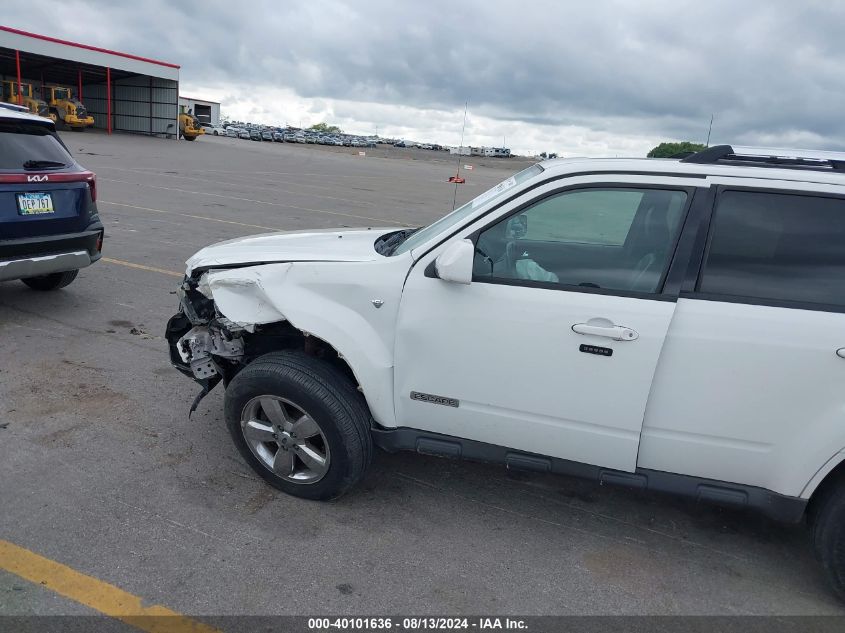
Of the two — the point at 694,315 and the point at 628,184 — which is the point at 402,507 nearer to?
the point at 694,315

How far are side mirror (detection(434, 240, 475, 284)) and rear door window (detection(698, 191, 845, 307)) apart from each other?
101 centimetres

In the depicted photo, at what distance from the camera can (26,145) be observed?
547 cm

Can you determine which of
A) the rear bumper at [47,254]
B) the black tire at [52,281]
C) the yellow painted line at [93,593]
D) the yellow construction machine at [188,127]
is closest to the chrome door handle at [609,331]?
the yellow painted line at [93,593]

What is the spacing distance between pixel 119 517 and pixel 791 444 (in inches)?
122

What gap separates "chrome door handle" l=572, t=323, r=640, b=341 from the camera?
274cm

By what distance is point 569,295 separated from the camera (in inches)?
113

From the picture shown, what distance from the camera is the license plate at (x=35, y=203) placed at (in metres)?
5.25

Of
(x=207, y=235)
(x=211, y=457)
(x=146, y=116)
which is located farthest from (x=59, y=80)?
(x=211, y=457)

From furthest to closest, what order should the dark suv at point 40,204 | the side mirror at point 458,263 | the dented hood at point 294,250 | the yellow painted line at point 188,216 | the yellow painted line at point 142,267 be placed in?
the yellow painted line at point 188,216
the yellow painted line at point 142,267
the dark suv at point 40,204
the dented hood at point 294,250
the side mirror at point 458,263

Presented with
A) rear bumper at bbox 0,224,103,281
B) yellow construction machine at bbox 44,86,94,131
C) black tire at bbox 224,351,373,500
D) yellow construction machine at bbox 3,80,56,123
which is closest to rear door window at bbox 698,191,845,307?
black tire at bbox 224,351,373,500

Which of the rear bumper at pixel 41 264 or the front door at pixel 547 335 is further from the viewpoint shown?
the rear bumper at pixel 41 264

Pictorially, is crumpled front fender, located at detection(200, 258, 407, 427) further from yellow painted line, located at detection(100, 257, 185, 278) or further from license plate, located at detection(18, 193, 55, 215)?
yellow painted line, located at detection(100, 257, 185, 278)

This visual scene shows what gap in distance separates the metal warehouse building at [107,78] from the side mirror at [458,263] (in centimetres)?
4350

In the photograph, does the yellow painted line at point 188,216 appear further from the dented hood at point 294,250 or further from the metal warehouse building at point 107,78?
the metal warehouse building at point 107,78
